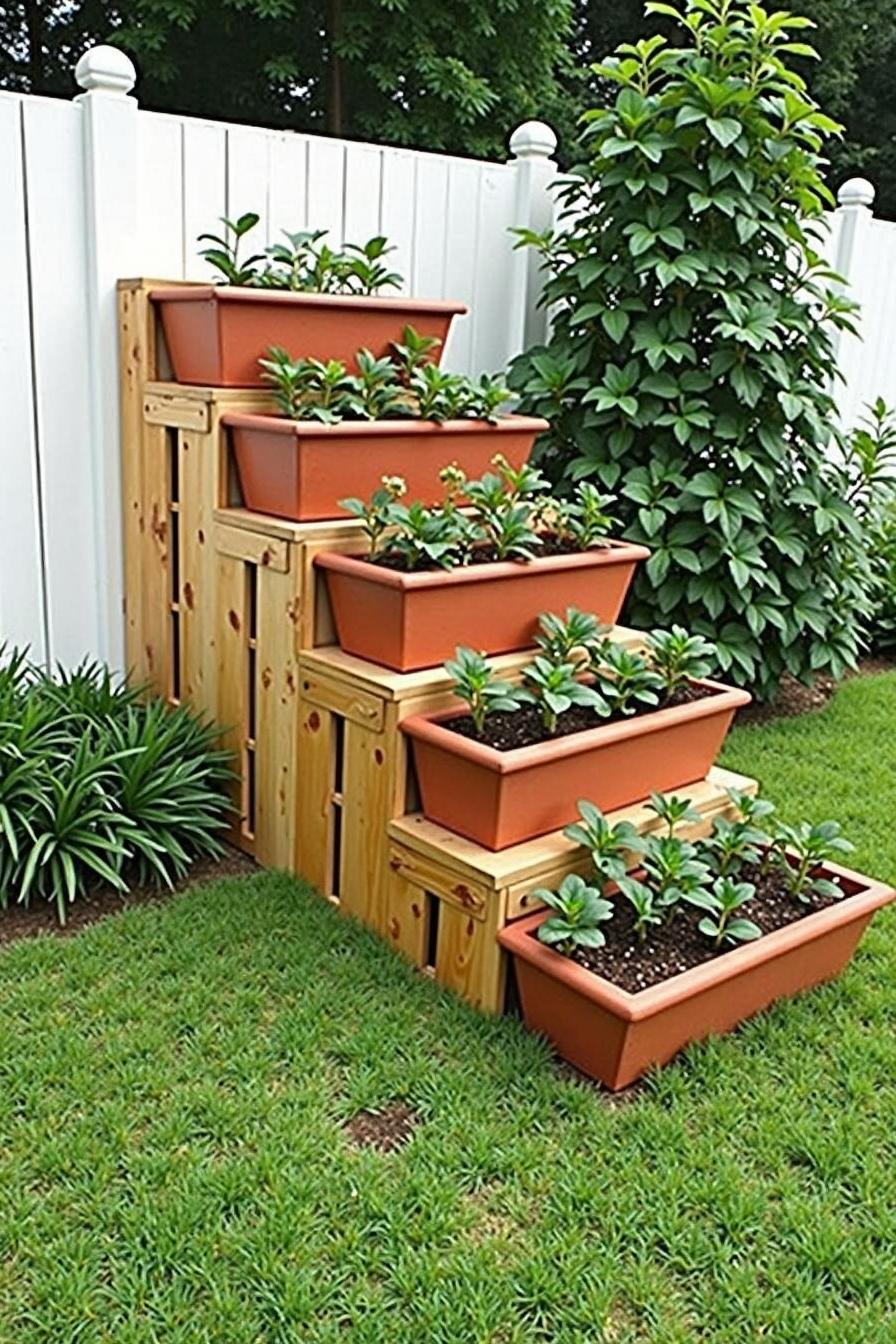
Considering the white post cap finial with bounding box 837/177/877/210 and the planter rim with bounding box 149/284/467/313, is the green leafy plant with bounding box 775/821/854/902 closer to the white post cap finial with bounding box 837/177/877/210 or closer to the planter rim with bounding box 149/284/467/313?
the planter rim with bounding box 149/284/467/313

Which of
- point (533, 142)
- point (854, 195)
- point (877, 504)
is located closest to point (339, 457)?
point (533, 142)

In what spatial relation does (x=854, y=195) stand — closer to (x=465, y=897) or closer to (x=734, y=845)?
(x=734, y=845)

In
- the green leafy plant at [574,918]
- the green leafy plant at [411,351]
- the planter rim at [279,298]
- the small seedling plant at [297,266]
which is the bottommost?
the green leafy plant at [574,918]

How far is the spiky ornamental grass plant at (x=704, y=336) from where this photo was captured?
10.2ft

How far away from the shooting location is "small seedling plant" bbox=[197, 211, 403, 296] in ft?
8.79

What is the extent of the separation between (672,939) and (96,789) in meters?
1.19

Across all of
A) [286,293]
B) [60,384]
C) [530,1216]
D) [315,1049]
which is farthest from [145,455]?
[530,1216]

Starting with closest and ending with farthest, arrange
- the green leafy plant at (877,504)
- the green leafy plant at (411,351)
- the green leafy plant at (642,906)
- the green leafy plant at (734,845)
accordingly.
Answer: the green leafy plant at (642,906) < the green leafy plant at (734,845) < the green leafy plant at (411,351) < the green leafy plant at (877,504)

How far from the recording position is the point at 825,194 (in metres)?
3.38

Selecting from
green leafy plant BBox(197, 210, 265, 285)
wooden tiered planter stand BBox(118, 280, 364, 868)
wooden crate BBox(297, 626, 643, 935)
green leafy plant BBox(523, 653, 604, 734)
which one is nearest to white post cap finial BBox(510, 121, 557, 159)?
green leafy plant BBox(197, 210, 265, 285)

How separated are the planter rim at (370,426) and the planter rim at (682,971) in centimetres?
105

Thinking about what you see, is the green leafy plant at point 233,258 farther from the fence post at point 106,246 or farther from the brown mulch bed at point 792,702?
the brown mulch bed at point 792,702

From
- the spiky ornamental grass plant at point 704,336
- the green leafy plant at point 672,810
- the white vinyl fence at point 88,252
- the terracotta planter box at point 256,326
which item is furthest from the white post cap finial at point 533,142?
the green leafy plant at point 672,810

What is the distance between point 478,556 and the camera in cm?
254
